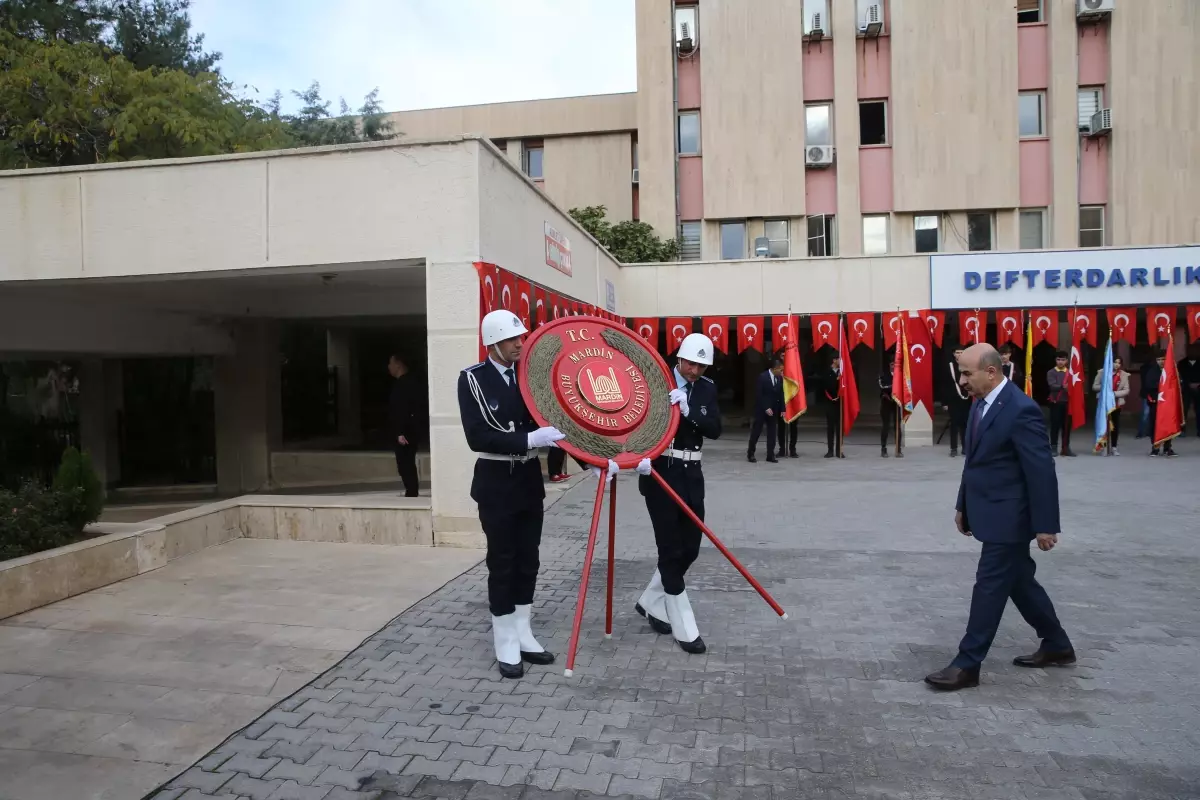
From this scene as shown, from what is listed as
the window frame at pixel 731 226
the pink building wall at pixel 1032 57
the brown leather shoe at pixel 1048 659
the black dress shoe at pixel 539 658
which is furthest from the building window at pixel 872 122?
the black dress shoe at pixel 539 658

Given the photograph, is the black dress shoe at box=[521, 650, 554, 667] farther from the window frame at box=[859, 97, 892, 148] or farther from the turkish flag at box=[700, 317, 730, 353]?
the window frame at box=[859, 97, 892, 148]

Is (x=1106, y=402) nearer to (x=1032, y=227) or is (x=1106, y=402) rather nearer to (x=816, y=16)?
(x=1032, y=227)

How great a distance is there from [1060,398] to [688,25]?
1358 cm

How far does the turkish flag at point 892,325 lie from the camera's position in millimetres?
15359

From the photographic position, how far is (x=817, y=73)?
68.3 feet

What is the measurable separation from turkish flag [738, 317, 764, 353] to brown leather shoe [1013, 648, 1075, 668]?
42.1ft

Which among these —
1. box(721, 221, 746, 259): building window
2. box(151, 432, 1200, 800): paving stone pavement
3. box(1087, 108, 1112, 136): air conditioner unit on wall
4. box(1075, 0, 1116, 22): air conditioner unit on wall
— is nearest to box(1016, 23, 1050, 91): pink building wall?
box(1075, 0, 1116, 22): air conditioner unit on wall

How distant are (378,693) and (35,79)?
15685 millimetres

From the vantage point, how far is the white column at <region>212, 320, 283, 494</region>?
45.2 feet

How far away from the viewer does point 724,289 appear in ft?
56.2

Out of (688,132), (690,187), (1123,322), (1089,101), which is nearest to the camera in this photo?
(1123,322)

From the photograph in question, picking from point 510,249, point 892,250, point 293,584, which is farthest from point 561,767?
point 892,250

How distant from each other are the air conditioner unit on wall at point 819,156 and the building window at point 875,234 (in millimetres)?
Answer: 1768

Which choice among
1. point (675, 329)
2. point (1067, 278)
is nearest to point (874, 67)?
point (1067, 278)
